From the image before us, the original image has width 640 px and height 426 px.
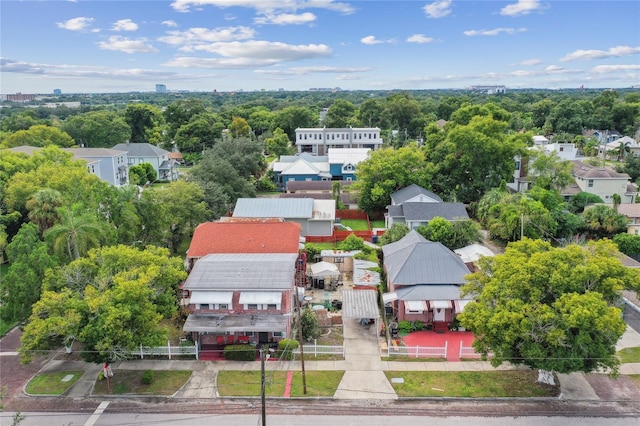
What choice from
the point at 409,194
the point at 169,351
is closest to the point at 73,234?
the point at 169,351

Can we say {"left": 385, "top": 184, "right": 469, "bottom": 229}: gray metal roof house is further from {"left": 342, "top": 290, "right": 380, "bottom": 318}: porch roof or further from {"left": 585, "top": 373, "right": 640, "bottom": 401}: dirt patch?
{"left": 585, "top": 373, "right": 640, "bottom": 401}: dirt patch

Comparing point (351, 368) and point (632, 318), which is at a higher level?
point (632, 318)

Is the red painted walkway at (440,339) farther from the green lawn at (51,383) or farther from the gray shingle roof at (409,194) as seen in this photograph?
the gray shingle roof at (409,194)

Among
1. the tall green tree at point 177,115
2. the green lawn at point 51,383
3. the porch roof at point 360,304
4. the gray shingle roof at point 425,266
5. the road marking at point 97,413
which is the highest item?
the tall green tree at point 177,115

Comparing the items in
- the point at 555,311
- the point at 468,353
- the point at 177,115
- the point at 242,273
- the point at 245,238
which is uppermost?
the point at 177,115

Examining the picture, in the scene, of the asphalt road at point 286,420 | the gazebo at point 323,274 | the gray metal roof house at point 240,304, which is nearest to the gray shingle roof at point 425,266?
the gazebo at point 323,274

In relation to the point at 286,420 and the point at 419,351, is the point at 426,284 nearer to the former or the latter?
the point at 419,351

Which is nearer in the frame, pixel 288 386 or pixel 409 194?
pixel 288 386

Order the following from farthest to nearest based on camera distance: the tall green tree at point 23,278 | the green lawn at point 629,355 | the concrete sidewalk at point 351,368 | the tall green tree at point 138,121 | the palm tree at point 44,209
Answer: the tall green tree at point 138,121, the palm tree at point 44,209, the tall green tree at point 23,278, the green lawn at point 629,355, the concrete sidewalk at point 351,368
